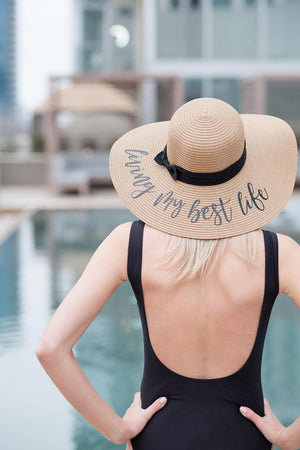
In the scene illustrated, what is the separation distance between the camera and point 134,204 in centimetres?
124

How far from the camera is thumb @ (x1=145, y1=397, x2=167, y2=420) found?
1248 mm

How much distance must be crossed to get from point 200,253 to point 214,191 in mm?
134

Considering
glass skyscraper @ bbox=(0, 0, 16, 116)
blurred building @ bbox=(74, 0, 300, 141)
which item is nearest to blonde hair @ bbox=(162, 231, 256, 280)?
blurred building @ bbox=(74, 0, 300, 141)

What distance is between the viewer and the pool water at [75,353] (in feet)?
9.57

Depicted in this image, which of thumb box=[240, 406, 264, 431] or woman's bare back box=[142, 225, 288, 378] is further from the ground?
woman's bare back box=[142, 225, 288, 378]

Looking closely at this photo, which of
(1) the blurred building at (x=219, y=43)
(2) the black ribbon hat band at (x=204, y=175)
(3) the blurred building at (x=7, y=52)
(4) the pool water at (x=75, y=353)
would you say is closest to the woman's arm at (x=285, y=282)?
(2) the black ribbon hat band at (x=204, y=175)

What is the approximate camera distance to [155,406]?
1.25 m

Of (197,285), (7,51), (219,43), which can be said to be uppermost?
(197,285)

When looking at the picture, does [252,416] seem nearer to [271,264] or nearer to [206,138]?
[271,264]

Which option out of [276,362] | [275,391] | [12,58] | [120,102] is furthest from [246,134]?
[12,58]

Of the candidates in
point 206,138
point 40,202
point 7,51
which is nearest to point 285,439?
point 206,138

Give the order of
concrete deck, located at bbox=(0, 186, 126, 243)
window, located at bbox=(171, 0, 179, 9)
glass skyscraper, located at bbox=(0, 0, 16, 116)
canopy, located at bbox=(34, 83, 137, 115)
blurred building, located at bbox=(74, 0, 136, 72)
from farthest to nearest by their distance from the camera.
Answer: glass skyscraper, located at bbox=(0, 0, 16, 116), blurred building, located at bbox=(74, 0, 136, 72), window, located at bbox=(171, 0, 179, 9), canopy, located at bbox=(34, 83, 137, 115), concrete deck, located at bbox=(0, 186, 126, 243)

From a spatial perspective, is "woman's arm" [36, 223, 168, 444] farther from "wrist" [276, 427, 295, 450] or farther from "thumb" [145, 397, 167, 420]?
"wrist" [276, 427, 295, 450]

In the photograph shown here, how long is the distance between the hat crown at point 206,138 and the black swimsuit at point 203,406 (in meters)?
0.17
